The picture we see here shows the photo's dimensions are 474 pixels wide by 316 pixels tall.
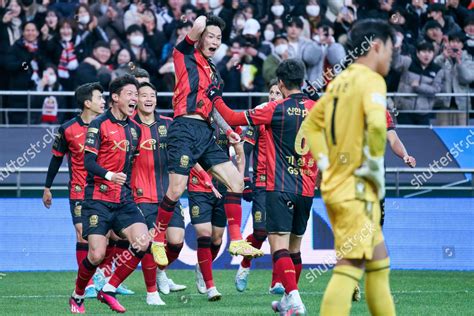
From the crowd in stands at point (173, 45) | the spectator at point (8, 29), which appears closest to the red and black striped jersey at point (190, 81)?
the crowd in stands at point (173, 45)

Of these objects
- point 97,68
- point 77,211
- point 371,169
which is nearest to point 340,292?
point 371,169

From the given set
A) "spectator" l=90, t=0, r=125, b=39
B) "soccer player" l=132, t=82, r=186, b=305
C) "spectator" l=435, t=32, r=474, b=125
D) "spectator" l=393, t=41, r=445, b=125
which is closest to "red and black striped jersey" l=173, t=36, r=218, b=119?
"soccer player" l=132, t=82, r=186, b=305

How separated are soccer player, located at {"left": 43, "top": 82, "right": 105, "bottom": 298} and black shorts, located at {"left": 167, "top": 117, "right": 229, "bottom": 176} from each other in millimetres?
1895

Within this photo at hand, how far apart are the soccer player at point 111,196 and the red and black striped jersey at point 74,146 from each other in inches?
64.2

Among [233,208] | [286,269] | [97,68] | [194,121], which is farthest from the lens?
[97,68]

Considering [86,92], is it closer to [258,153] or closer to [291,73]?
[258,153]

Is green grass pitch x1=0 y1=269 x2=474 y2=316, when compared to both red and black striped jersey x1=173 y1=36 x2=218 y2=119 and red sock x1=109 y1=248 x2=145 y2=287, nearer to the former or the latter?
red sock x1=109 y1=248 x2=145 y2=287

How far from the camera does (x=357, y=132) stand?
23.8ft

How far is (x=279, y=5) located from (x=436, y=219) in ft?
20.7

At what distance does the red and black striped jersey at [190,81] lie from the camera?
11242mm

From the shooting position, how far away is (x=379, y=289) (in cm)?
743

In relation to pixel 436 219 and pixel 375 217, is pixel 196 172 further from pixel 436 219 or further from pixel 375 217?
pixel 375 217

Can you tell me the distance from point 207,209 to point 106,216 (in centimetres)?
238

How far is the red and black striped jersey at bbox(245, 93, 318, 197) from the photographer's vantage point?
1033 centimetres
